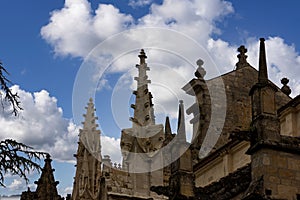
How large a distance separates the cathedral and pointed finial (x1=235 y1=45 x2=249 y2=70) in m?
0.08

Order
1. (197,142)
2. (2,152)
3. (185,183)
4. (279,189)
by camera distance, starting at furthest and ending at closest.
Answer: (197,142)
(185,183)
(279,189)
(2,152)

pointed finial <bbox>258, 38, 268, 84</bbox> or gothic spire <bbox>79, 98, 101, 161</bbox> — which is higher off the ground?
gothic spire <bbox>79, 98, 101, 161</bbox>

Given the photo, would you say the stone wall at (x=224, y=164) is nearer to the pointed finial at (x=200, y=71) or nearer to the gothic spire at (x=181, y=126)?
the gothic spire at (x=181, y=126)

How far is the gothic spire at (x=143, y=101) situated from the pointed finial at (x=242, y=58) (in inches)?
180

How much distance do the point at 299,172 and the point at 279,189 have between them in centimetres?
65

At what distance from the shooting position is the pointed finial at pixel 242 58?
2708cm

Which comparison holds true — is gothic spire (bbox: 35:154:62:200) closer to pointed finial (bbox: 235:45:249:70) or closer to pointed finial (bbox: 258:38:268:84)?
pointed finial (bbox: 235:45:249:70)

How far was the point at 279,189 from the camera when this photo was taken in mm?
12180

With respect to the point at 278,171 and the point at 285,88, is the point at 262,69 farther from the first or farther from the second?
the point at 285,88

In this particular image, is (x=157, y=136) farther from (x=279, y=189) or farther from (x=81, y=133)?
(x=279, y=189)

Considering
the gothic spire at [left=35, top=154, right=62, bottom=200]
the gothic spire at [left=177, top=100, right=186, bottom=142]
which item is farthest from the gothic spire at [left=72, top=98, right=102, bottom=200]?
the gothic spire at [left=177, top=100, right=186, bottom=142]

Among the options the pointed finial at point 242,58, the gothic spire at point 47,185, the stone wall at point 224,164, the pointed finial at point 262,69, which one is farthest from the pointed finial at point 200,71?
the pointed finial at point 262,69

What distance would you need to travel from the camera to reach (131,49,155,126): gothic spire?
27734 millimetres

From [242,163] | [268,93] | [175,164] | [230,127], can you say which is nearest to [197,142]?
[230,127]
